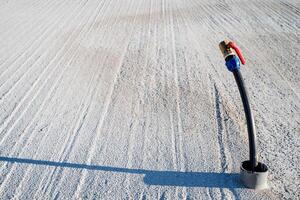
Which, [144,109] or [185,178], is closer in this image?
[185,178]

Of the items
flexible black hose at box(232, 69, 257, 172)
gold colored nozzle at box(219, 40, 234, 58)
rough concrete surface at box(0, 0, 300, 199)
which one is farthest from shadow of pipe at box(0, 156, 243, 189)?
gold colored nozzle at box(219, 40, 234, 58)

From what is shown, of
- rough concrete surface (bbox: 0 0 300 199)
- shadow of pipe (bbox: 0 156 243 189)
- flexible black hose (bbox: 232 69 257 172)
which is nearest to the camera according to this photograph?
flexible black hose (bbox: 232 69 257 172)

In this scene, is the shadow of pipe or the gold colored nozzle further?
the shadow of pipe

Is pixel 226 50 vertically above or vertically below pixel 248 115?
above

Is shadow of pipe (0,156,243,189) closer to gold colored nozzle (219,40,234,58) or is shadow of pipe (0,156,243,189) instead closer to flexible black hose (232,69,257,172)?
flexible black hose (232,69,257,172)

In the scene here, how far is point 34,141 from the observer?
5391 millimetres

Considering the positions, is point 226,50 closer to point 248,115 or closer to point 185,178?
point 248,115

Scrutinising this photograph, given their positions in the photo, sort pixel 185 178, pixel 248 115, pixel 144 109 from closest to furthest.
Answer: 1. pixel 248 115
2. pixel 185 178
3. pixel 144 109

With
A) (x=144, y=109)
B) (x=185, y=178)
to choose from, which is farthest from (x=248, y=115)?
(x=144, y=109)

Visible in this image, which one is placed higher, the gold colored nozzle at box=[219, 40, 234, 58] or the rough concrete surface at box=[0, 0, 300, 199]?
the gold colored nozzle at box=[219, 40, 234, 58]

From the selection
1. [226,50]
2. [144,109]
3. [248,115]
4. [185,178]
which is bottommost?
[144,109]

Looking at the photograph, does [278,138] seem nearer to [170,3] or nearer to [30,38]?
[30,38]

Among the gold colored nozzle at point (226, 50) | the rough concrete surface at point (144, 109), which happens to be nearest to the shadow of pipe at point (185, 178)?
the rough concrete surface at point (144, 109)

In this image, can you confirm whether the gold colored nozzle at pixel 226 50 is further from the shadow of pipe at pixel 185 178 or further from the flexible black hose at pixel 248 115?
the shadow of pipe at pixel 185 178
